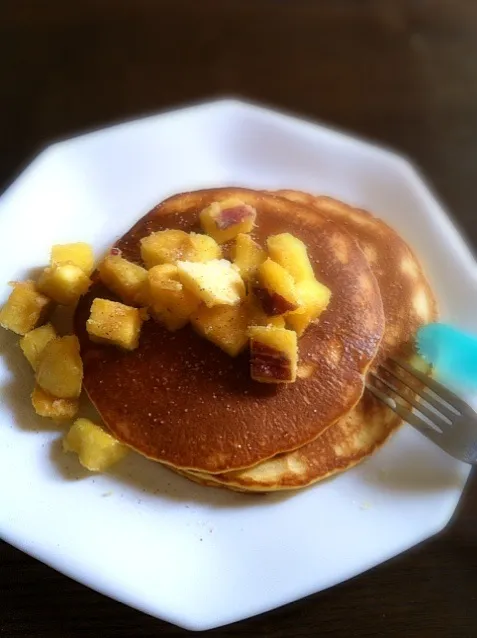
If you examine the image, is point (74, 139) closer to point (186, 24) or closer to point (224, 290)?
point (224, 290)

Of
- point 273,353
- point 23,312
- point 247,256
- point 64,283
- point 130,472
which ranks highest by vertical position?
point 247,256

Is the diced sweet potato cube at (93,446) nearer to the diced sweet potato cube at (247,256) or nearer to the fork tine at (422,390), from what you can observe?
the diced sweet potato cube at (247,256)

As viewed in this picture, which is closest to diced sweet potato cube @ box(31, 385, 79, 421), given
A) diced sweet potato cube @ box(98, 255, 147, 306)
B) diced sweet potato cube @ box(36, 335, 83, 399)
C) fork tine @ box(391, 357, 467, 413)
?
diced sweet potato cube @ box(36, 335, 83, 399)

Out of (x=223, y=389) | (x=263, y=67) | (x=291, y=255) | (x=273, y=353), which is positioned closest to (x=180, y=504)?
(x=223, y=389)

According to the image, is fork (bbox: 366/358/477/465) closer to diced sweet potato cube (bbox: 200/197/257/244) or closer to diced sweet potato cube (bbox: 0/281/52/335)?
diced sweet potato cube (bbox: 200/197/257/244)

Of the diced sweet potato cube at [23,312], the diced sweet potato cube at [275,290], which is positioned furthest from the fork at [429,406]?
the diced sweet potato cube at [23,312]

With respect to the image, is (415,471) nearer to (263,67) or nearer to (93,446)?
(93,446)
